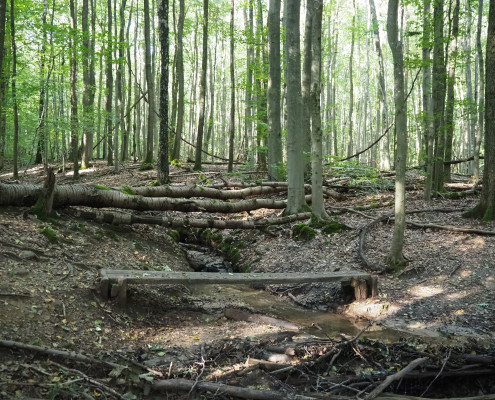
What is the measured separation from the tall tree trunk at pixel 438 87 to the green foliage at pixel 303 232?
487cm

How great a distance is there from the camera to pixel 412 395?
347 cm

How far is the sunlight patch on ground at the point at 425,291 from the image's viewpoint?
21.4 ft

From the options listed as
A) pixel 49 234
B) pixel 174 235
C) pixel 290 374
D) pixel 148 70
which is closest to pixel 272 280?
pixel 290 374

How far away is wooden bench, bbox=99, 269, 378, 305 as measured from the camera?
5445mm

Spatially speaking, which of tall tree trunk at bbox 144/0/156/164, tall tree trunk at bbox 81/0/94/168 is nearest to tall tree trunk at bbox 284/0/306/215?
tall tree trunk at bbox 81/0/94/168

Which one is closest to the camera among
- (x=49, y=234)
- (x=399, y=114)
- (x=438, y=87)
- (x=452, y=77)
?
(x=49, y=234)

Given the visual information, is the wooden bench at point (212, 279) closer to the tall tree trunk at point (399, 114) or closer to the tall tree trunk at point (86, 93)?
the tall tree trunk at point (399, 114)

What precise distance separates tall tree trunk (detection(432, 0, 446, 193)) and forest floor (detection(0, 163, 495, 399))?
2.22m

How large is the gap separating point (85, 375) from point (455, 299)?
→ 5.54m

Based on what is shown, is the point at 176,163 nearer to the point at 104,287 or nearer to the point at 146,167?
the point at 146,167

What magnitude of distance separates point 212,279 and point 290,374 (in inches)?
95.0

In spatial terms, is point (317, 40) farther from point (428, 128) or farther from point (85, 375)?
point (85, 375)

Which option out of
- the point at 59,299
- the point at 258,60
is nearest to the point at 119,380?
the point at 59,299

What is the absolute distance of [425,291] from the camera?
6.61m
